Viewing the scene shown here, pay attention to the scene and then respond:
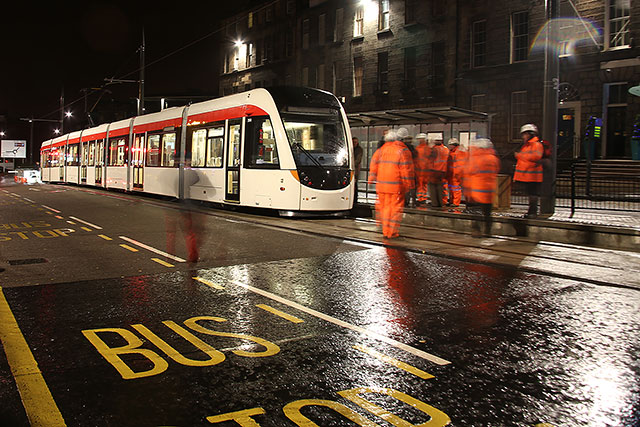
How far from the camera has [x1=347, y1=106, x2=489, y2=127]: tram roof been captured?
732 inches

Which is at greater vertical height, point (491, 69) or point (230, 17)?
point (230, 17)

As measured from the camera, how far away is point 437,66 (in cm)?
3203

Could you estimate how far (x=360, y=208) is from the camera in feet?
58.4

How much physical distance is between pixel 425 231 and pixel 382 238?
229 cm

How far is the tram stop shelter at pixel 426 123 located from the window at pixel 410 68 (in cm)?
1187

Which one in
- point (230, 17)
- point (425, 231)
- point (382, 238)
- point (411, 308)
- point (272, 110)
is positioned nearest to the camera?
point (411, 308)

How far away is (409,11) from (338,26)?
6.67 m

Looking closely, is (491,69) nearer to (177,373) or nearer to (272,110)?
(272,110)

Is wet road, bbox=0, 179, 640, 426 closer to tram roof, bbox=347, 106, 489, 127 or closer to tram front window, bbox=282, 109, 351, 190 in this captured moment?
tram front window, bbox=282, 109, 351, 190

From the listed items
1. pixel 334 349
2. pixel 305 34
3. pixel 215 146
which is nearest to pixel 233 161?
pixel 215 146

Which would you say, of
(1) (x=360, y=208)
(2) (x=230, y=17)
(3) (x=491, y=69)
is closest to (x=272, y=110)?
(1) (x=360, y=208)

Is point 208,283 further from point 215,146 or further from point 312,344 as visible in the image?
point 215,146

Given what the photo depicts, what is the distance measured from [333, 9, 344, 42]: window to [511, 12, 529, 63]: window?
1292 centimetres

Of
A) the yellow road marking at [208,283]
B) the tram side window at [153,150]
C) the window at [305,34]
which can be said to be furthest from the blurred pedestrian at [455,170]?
the window at [305,34]
